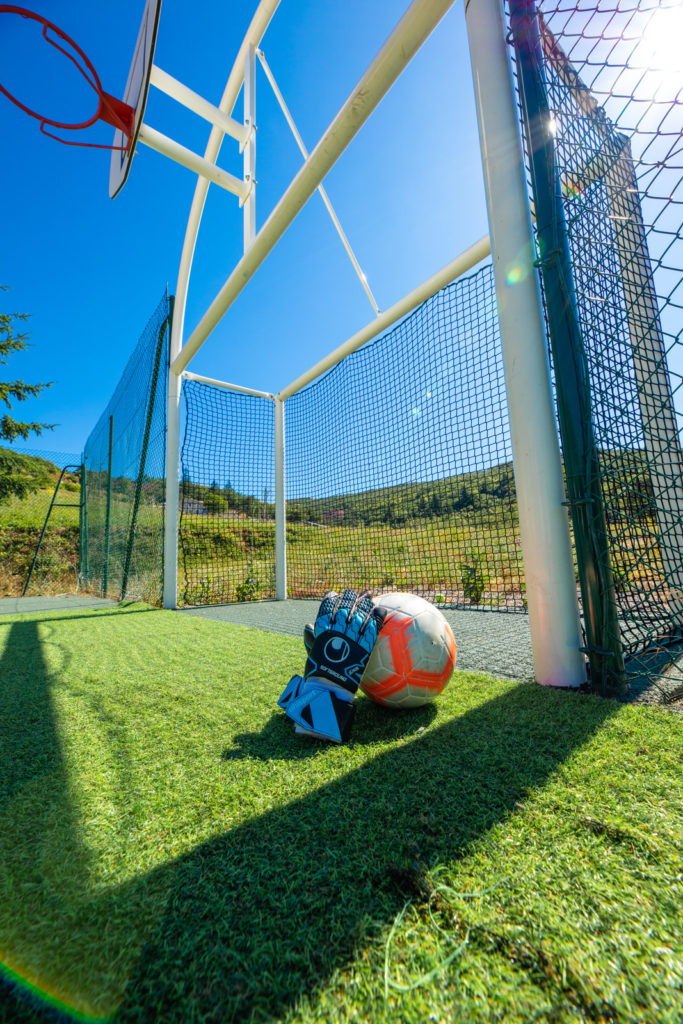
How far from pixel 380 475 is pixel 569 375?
291 cm

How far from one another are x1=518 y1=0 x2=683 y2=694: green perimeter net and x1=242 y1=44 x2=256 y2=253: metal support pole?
2.27 m

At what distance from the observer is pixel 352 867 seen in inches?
27.3

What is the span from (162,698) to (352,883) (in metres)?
1.19

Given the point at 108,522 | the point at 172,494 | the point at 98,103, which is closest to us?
the point at 98,103

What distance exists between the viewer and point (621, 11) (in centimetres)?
158

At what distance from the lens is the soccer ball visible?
138 centimetres

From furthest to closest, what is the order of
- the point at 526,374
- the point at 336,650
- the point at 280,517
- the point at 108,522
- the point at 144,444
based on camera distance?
the point at 108,522
the point at 280,517
the point at 144,444
the point at 526,374
the point at 336,650

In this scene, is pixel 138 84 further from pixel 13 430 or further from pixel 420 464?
pixel 13 430

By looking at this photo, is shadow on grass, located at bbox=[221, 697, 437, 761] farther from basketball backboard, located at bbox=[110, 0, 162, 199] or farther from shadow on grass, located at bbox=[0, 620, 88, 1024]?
basketball backboard, located at bbox=[110, 0, 162, 199]

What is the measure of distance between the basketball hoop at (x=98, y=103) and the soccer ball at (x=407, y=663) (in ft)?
9.64

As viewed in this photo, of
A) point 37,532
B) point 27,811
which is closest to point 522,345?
point 27,811

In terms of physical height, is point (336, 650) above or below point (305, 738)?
above

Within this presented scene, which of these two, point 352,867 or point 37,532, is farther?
point 37,532

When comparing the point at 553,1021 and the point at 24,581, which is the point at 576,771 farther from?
the point at 24,581
